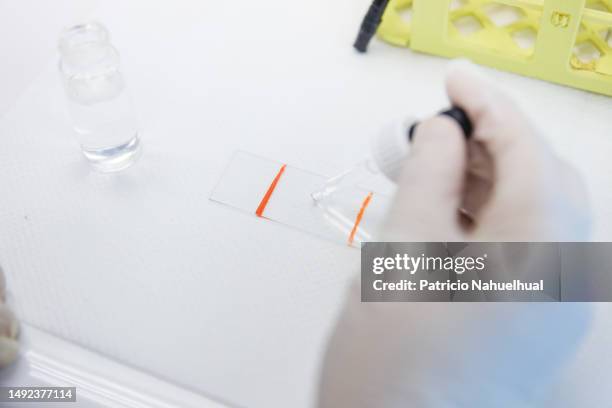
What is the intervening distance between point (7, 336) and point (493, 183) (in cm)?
50

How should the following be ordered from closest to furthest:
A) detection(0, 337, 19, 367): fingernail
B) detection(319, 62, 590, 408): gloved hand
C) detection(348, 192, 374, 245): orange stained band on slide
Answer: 1. detection(319, 62, 590, 408): gloved hand
2. detection(0, 337, 19, 367): fingernail
3. detection(348, 192, 374, 245): orange stained band on slide

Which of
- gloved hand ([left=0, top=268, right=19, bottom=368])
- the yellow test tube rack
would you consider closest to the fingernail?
gloved hand ([left=0, top=268, right=19, bottom=368])

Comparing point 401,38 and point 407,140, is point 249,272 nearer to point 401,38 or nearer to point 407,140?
point 407,140

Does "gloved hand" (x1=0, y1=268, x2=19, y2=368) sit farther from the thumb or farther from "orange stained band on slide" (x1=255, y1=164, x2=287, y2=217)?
the thumb

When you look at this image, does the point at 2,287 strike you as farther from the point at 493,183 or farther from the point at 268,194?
the point at 493,183

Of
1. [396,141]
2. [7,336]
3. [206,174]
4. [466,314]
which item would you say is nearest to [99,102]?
[206,174]

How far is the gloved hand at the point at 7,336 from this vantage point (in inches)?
26.4

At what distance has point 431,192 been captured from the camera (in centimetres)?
55

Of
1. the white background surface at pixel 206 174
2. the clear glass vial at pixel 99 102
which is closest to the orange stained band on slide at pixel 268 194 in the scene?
the white background surface at pixel 206 174

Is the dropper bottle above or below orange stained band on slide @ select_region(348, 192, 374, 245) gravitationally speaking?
above

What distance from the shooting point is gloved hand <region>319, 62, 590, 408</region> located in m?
0.51

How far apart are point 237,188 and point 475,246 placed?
0.35m

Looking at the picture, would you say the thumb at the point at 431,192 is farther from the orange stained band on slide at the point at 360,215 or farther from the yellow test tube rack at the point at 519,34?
the yellow test tube rack at the point at 519,34

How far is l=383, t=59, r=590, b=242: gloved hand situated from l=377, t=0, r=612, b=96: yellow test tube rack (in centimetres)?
31
